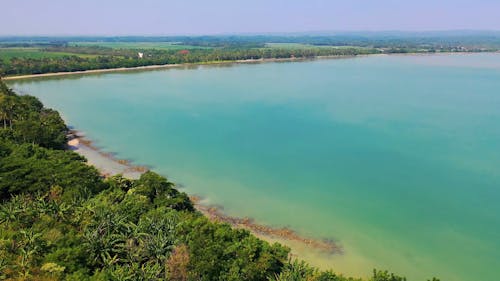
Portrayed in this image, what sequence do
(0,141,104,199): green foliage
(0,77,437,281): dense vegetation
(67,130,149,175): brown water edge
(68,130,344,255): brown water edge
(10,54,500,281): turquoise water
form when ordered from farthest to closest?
(67,130,149,175): brown water edge < (10,54,500,281): turquoise water < (0,141,104,199): green foliage < (68,130,344,255): brown water edge < (0,77,437,281): dense vegetation

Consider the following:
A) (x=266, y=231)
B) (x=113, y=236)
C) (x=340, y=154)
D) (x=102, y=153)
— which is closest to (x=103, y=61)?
(x=102, y=153)

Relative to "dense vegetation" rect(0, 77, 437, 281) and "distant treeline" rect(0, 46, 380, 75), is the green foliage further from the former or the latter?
"distant treeline" rect(0, 46, 380, 75)

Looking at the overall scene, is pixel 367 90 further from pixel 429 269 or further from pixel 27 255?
pixel 27 255

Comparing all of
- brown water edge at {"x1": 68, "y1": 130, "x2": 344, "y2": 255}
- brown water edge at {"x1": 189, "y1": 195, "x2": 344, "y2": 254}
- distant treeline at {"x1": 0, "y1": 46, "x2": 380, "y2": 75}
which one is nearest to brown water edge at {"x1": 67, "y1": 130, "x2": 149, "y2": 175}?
brown water edge at {"x1": 68, "y1": 130, "x2": 344, "y2": 255}

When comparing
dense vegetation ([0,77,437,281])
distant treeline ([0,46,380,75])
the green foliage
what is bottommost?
dense vegetation ([0,77,437,281])

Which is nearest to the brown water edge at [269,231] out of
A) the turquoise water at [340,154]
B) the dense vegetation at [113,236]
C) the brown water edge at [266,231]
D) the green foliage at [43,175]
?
the brown water edge at [266,231]

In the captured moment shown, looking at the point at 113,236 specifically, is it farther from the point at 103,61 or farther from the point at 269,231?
the point at 103,61

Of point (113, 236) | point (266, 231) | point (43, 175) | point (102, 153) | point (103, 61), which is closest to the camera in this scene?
point (113, 236)

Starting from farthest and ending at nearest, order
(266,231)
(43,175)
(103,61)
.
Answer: (103,61), (266,231), (43,175)
